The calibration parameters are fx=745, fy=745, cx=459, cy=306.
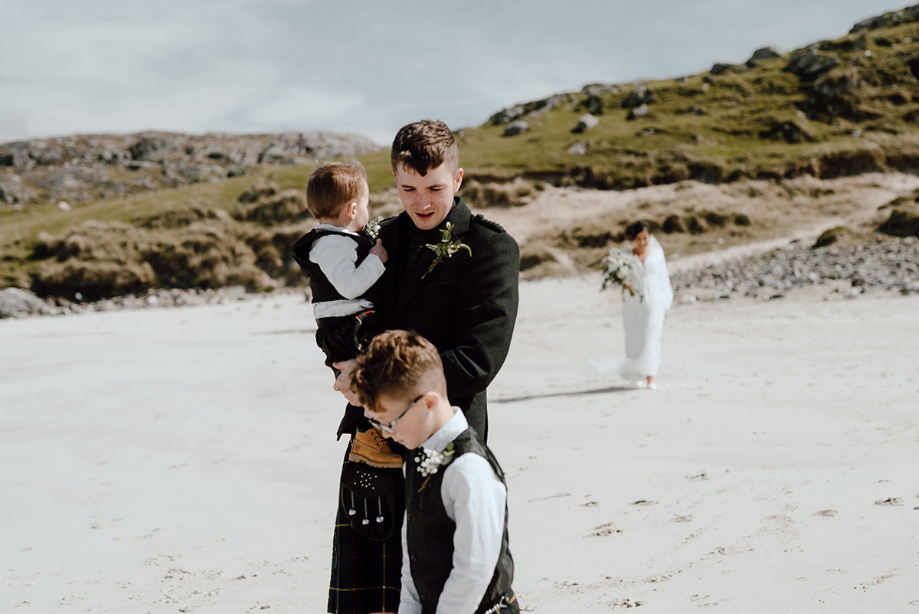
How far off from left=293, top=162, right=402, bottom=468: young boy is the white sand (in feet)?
6.68

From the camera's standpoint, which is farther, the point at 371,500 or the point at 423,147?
the point at 371,500

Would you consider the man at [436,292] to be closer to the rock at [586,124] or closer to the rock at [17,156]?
the rock at [586,124]

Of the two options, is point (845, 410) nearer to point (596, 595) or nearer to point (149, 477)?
point (596, 595)

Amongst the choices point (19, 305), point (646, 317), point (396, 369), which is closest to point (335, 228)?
point (396, 369)

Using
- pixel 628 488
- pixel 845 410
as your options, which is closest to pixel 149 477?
pixel 628 488

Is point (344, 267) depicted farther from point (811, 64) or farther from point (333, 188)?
point (811, 64)

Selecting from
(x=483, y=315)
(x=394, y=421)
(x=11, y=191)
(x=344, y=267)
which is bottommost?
(x=394, y=421)

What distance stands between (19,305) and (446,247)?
32754 mm

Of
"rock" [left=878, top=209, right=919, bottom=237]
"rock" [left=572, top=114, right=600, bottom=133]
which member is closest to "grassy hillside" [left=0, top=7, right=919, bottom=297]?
"rock" [left=572, top=114, right=600, bottom=133]

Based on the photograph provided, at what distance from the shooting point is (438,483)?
2309 millimetres

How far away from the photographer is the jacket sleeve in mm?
2576

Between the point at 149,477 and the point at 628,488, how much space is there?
14.4 ft

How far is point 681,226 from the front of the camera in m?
37.2

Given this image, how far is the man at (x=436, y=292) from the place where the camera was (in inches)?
103
